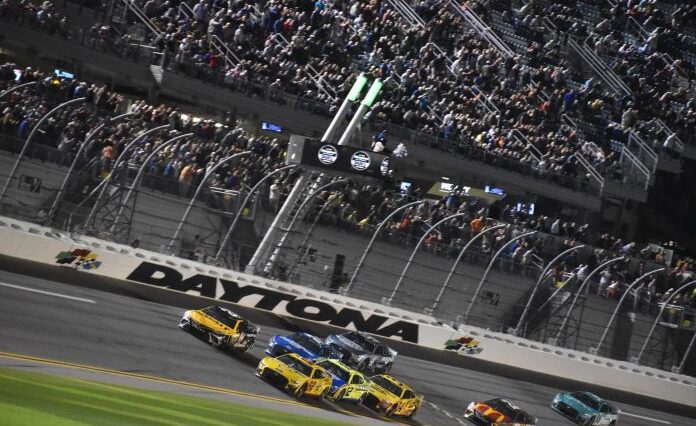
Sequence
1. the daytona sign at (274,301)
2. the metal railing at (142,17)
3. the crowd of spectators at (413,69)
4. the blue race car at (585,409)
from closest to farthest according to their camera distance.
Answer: the daytona sign at (274,301) → the blue race car at (585,409) → the metal railing at (142,17) → the crowd of spectators at (413,69)

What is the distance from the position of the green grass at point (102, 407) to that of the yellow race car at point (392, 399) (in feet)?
14.6

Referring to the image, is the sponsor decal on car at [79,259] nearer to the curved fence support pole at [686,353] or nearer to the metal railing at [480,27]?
the curved fence support pole at [686,353]

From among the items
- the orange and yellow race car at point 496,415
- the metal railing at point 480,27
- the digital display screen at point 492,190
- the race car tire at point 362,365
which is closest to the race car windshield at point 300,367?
the race car tire at point 362,365

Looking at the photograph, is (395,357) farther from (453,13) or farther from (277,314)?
(453,13)

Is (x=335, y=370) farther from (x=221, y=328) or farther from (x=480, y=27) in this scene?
(x=480, y=27)

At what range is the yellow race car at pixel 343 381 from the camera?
24.3 m

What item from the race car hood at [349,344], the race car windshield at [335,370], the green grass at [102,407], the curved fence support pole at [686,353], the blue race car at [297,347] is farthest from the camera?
the curved fence support pole at [686,353]

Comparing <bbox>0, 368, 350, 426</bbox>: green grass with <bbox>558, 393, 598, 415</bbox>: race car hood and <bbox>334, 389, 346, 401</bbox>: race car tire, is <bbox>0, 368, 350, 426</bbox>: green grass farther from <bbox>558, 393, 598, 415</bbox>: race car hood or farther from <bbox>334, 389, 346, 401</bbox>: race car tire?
<bbox>558, 393, 598, 415</bbox>: race car hood

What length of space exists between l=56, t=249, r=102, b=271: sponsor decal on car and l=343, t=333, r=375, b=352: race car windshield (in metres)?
6.64

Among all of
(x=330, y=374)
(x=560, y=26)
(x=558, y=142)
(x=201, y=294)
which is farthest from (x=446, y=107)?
(x=330, y=374)

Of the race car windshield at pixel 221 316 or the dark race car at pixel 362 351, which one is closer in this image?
the race car windshield at pixel 221 316

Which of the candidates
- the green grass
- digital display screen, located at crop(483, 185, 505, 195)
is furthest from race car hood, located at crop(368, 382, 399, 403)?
digital display screen, located at crop(483, 185, 505, 195)

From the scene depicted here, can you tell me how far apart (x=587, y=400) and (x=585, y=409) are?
1.76ft

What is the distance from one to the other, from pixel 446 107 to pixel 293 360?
2196cm
